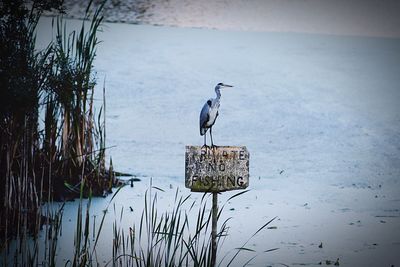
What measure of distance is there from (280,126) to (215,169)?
465cm

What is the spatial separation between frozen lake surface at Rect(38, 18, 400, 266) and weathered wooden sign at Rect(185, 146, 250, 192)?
889 millimetres

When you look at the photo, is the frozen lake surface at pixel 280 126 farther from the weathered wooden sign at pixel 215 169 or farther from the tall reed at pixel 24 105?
the weathered wooden sign at pixel 215 169

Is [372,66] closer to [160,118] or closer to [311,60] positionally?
[311,60]

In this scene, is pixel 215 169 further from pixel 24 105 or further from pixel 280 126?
pixel 280 126

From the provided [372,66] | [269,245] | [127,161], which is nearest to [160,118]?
[127,161]

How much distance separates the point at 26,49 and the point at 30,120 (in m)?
0.38

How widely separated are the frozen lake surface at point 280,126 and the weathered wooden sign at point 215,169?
2.92 ft

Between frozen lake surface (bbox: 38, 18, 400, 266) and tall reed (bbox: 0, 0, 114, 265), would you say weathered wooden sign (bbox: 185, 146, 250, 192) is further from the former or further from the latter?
frozen lake surface (bbox: 38, 18, 400, 266)

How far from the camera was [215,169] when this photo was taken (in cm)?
341

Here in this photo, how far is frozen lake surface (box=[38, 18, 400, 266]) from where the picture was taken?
5.00 metres

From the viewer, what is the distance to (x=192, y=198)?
5668 mm

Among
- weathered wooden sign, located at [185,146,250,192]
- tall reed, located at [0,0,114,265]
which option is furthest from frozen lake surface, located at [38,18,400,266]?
weathered wooden sign, located at [185,146,250,192]

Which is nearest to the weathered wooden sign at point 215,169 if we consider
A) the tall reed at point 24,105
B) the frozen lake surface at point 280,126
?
the tall reed at point 24,105

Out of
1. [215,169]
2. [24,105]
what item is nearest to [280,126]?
[24,105]
